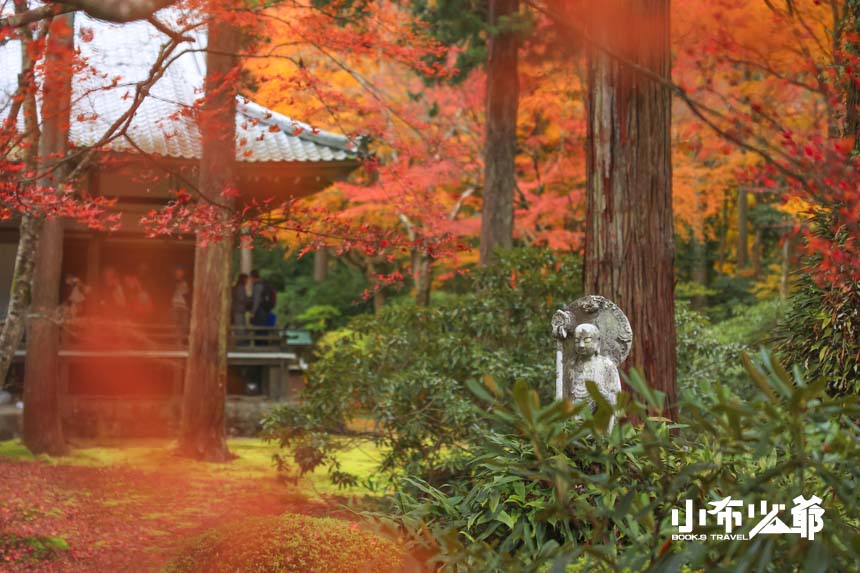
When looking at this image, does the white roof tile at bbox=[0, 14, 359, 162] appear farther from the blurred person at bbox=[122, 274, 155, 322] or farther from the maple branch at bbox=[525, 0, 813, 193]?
the maple branch at bbox=[525, 0, 813, 193]

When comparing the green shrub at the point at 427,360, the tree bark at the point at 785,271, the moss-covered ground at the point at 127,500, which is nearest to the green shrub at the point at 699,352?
the green shrub at the point at 427,360

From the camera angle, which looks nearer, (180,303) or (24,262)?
(24,262)

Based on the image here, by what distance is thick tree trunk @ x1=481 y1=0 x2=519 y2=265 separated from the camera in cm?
1484

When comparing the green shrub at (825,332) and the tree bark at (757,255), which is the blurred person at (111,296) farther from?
the tree bark at (757,255)

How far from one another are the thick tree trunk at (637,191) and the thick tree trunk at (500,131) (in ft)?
24.5

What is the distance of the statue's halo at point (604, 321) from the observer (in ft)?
20.6

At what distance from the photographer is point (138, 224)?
16.1 m

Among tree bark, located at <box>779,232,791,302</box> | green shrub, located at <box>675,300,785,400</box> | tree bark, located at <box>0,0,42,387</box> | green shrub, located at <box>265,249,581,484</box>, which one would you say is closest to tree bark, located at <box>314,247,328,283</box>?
tree bark, located at <box>779,232,791,302</box>

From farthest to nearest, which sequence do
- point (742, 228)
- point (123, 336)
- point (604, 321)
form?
point (742, 228)
point (123, 336)
point (604, 321)

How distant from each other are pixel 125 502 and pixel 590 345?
6969mm

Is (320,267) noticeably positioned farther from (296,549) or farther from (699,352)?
(296,549)

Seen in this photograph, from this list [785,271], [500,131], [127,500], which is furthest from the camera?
[785,271]

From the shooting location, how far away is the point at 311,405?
10.1m

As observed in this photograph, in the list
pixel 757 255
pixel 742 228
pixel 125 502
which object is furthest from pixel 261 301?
pixel 757 255
